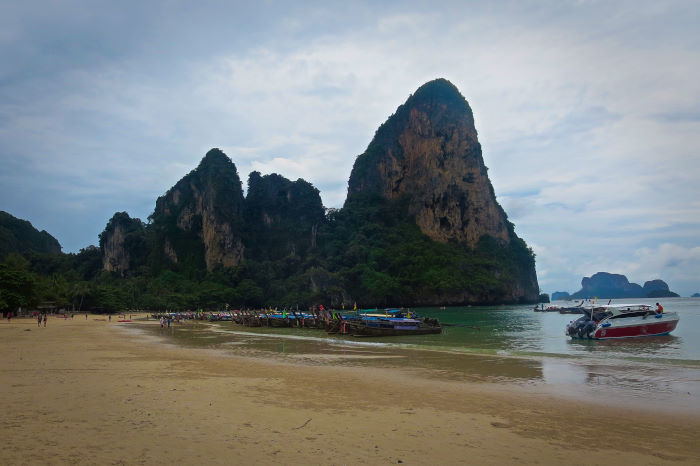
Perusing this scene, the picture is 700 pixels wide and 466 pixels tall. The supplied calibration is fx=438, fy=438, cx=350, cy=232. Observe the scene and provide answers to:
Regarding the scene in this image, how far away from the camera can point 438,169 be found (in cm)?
11231

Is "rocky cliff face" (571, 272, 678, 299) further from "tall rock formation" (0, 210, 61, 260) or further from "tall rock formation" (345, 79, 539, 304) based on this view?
"tall rock formation" (0, 210, 61, 260)

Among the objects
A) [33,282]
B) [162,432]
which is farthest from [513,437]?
[33,282]

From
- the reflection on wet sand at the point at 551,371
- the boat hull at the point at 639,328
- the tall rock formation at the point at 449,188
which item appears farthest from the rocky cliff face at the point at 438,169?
the reflection on wet sand at the point at 551,371

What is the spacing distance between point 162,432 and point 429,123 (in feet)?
383

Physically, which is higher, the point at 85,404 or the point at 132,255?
the point at 132,255

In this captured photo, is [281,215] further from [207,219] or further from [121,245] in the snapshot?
[121,245]

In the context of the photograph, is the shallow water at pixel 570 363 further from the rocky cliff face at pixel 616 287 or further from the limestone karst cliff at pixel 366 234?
the rocky cliff face at pixel 616 287

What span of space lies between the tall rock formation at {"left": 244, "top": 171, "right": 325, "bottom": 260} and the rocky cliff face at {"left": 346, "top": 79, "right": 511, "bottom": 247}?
24227mm

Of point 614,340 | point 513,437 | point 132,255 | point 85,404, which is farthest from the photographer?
point 132,255

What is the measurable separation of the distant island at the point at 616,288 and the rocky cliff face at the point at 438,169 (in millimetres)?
88771

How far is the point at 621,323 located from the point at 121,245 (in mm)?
97930

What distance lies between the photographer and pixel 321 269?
85.8m

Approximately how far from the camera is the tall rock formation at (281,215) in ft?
331

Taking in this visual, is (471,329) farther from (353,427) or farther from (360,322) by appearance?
(353,427)
